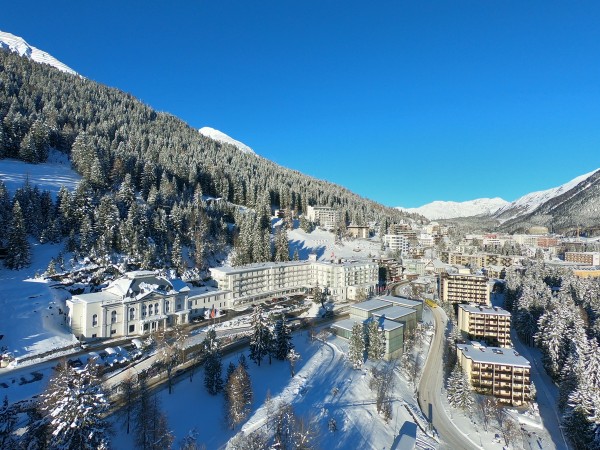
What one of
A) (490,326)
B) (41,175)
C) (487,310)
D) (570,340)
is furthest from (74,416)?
(41,175)

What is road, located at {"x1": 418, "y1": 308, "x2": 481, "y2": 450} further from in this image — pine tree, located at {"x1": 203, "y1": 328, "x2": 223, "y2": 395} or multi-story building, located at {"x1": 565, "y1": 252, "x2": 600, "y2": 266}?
multi-story building, located at {"x1": 565, "y1": 252, "x2": 600, "y2": 266}

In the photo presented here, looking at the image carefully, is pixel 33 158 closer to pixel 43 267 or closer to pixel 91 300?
pixel 43 267

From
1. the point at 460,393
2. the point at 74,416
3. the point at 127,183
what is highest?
the point at 127,183

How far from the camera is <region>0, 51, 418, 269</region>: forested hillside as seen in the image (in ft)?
197

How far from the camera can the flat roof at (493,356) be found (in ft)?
142

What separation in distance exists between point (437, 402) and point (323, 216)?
91986 millimetres

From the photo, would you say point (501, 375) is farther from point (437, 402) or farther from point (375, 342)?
point (375, 342)

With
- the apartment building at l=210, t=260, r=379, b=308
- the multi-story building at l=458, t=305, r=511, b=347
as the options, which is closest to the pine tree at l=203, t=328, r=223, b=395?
the apartment building at l=210, t=260, r=379, b=308

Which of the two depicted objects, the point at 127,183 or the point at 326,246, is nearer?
the point at 127,183

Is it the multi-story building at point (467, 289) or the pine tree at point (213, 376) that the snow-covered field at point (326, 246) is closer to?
the multi-story building at point (467, 289)

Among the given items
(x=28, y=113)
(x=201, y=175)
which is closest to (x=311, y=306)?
(x=201, y=175)

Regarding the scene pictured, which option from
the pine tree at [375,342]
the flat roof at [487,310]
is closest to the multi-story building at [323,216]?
the flat roof at [487,310]

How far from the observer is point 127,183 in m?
72.0

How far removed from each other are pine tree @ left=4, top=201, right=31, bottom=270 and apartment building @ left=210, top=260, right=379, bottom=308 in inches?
1113
